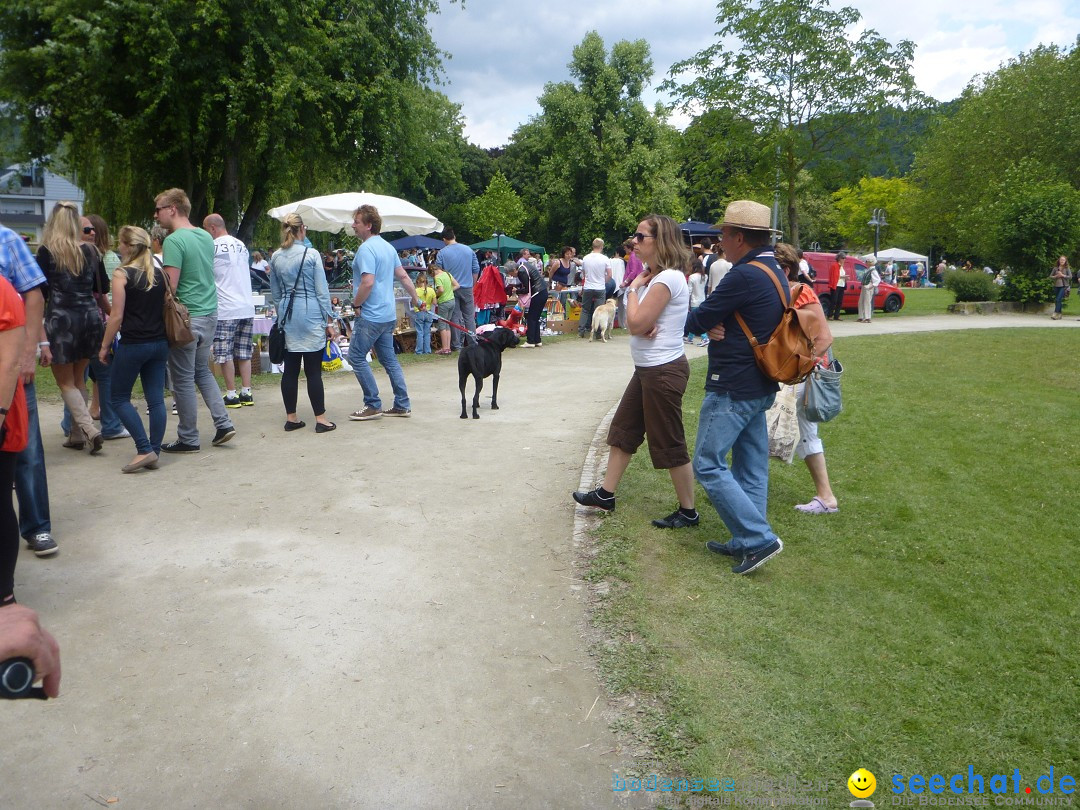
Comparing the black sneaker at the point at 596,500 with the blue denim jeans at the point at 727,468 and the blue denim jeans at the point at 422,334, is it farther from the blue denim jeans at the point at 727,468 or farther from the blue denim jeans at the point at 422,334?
the blue denim jeans at the point at 422,334

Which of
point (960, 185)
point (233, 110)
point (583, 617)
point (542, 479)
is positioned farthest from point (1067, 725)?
point (960, 185)

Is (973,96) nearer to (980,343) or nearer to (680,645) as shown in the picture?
(980,343)

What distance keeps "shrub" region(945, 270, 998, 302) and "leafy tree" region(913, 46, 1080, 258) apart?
10373mm

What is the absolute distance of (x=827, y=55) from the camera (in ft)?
73.4

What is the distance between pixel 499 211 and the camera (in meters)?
55.6

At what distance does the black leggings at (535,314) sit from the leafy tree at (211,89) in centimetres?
868

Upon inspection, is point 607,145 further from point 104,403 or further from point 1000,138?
point 104,403

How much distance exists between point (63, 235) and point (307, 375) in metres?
2.55

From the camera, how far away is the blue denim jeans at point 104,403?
7297 millimetres

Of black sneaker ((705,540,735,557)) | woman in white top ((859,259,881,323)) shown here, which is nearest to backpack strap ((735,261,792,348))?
black sneaker ((705,540,735,557))

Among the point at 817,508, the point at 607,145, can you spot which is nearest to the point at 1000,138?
Result: the point at 607,145

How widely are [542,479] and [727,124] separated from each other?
20.3 meters

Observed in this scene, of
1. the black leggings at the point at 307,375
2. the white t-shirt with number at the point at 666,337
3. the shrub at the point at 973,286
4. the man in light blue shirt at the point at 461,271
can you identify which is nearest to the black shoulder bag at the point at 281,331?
the black leggings at the point at 307,375

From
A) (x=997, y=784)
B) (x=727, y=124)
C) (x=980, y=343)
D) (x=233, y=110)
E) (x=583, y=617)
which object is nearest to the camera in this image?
(x=997, y=784)
